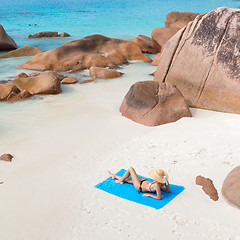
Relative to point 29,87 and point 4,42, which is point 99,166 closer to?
point 29,87

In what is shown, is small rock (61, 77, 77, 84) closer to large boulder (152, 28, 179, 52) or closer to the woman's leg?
large boulder (152, 28, 179, 52)

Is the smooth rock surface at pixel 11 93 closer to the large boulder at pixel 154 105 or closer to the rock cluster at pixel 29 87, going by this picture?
the rock cluster at pixel 29 87

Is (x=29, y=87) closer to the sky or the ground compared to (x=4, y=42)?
closer to the sky

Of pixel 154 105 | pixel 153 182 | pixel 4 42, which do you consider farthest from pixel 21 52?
pixel 153 182

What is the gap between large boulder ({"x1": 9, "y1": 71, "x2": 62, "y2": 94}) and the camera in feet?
32.5

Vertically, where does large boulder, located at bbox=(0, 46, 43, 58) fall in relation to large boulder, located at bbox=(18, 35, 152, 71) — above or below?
below

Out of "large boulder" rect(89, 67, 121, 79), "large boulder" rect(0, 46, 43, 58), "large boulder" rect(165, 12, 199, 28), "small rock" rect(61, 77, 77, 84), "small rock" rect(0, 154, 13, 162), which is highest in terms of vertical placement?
"large boulder" rect(165, 12, 199, 28)

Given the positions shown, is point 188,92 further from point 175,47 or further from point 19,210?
point 19,210

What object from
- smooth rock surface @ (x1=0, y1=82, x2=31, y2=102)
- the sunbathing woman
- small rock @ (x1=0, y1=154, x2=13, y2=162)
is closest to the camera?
the sunbathing woman

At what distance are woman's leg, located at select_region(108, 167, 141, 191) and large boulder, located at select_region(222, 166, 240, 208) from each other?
3.85 ft

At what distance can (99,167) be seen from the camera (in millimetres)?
5801

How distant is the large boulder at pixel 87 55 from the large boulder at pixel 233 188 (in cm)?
875

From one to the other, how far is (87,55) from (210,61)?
6266 millimetres

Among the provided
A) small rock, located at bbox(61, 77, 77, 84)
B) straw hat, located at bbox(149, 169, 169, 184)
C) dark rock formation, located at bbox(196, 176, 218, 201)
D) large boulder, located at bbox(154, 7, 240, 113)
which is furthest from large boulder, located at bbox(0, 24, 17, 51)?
dark rock formation, located at bbox(196, 176, 218, 201)
